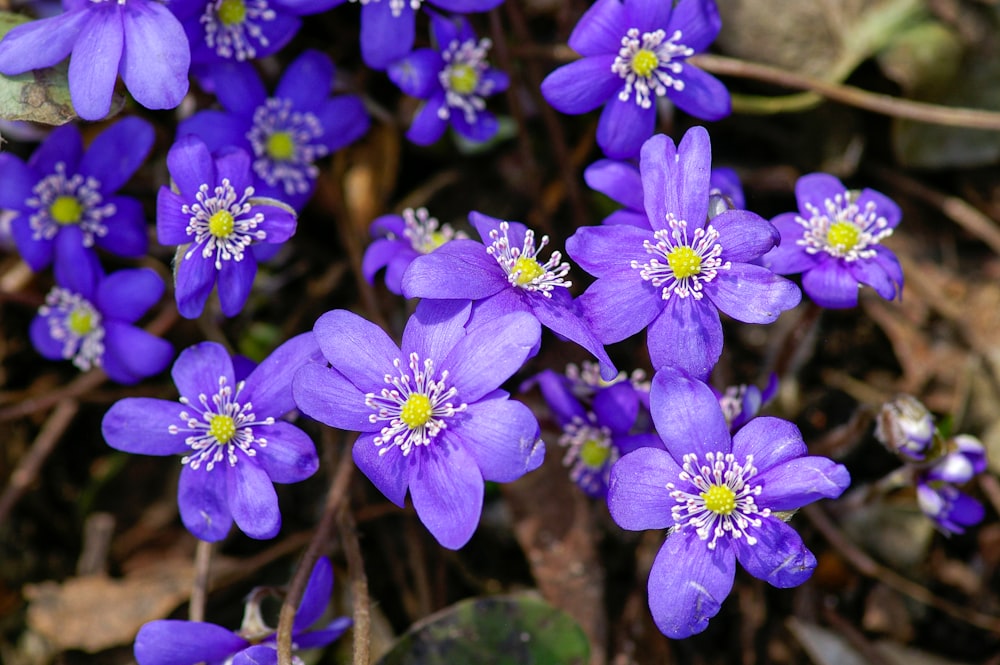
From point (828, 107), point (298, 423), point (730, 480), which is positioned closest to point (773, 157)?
point (828, 107)

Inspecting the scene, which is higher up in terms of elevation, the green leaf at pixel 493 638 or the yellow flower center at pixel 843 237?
the yellow flower center at pixel 843 237

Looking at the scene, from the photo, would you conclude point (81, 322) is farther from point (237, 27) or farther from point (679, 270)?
point (679, 270)

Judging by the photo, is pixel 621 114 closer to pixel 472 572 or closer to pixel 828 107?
pixel 828 107

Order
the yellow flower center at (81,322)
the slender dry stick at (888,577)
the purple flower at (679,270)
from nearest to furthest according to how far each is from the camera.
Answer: the purple flower at (679,270) → the yellow flower center at (81,322) → the slender dry stick at (888,577)

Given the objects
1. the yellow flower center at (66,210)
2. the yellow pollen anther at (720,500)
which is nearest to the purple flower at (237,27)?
the yellow flower center at (66,210)

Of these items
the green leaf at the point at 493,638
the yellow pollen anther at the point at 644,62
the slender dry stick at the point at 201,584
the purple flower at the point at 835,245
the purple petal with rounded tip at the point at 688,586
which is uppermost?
the yellow pollen anther at the point at 644,62

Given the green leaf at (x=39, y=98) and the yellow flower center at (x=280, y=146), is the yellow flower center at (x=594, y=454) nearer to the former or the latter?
the yellow flower center at (x=280, y=146)

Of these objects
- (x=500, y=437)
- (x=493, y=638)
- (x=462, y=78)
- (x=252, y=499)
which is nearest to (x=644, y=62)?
(x=462, y=78)
